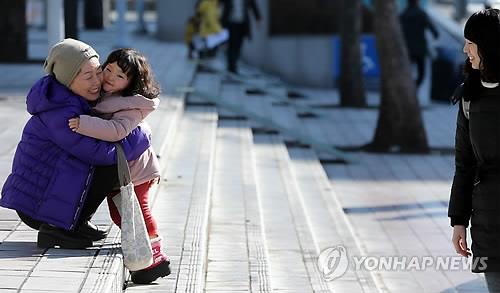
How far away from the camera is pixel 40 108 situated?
215 inches

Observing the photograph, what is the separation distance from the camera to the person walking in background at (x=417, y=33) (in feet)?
62.6

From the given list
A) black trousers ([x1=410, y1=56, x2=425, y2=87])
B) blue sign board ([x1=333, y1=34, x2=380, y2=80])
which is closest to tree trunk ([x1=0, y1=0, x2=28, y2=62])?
black trousers ([x1=410, y1=56, x2=425, y2=87])

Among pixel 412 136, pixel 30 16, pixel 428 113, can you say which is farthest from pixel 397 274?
pixel 30 16

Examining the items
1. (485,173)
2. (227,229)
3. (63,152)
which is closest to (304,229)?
(227,229)

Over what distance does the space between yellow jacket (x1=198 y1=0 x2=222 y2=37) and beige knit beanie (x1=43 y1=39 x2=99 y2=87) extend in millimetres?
13491

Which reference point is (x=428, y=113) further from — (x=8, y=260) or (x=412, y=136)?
(x=8, y=260)

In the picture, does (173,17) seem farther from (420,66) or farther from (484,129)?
(484,129)

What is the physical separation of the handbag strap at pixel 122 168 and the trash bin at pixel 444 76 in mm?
15932

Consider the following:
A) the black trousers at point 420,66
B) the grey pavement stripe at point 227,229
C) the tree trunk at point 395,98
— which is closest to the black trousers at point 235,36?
the black trousers at point 420,66

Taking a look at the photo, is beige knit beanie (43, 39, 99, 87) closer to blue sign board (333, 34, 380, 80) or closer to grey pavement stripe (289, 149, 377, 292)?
grey pavement stripe (289, 149, 377, 292)

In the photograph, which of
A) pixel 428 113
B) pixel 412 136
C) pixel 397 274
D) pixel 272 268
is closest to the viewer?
pixel 272 268

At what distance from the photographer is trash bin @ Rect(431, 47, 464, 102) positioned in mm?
20875

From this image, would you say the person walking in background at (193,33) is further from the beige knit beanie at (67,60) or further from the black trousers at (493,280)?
the black trousers at (493,280)

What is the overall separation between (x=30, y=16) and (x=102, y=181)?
2744 centimetres
